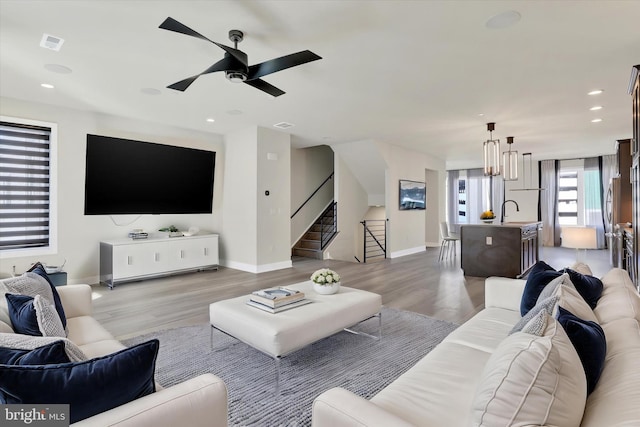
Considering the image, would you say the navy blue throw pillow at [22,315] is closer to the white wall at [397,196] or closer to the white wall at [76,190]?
the white wall at [76,190]

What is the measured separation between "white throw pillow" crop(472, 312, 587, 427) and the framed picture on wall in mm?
7449

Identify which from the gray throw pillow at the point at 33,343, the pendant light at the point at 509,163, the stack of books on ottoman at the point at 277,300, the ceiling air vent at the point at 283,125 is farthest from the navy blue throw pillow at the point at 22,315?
the pendant light at the point at 509,163

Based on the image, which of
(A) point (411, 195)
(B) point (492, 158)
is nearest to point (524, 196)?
(A) point (411, 195)

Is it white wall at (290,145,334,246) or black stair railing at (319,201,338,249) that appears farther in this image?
white wall at (290,145,334,246)

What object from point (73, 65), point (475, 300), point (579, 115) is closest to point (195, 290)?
point (73, 65)

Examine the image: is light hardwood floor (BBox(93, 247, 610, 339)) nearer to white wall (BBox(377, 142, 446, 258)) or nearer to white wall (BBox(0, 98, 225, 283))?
white wall (BBox(0, 98, 225, 283))

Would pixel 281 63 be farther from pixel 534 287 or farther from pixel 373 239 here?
pixel 373 239

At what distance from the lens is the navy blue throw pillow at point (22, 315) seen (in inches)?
65.1

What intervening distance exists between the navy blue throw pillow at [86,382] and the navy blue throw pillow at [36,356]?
9cm

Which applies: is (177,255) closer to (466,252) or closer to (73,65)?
(73,65)

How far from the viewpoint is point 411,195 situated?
8695 millimetres

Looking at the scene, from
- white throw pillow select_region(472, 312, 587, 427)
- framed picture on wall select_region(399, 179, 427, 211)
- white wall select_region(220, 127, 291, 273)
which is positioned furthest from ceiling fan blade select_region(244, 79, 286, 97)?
framed picture on wall select_region(399, 179, 427, 211)

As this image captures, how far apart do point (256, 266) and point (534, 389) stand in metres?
5.69

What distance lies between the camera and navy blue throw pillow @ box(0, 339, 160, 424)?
0.91 metres
